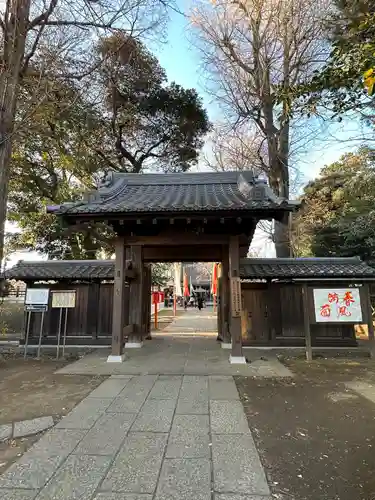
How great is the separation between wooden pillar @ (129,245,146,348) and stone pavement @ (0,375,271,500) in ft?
14.9

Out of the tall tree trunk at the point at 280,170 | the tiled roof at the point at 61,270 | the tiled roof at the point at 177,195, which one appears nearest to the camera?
the tiled roof at the point at 177,195

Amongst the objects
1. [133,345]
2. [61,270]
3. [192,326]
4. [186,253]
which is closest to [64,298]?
[61,270]

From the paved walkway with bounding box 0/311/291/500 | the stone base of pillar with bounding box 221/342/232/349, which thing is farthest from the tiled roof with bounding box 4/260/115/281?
the paved walkway with bounding box 0/311/291/500

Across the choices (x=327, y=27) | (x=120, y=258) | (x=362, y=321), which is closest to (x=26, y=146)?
(x=120, y=258)

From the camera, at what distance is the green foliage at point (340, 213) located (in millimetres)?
13017

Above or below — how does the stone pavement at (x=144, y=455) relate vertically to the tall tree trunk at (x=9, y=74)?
below

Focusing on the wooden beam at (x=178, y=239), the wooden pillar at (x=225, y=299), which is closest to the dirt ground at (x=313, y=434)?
the wooden beam at (x=178, y=239)

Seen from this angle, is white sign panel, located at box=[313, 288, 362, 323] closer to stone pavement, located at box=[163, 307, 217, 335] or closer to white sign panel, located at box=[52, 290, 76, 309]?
stone pavement, located at box=[163, 307, 217, 335]

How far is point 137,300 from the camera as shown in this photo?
9.47 m

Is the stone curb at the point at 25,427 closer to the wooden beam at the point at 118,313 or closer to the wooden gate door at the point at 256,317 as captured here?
the wooden beam at the point at 118,313

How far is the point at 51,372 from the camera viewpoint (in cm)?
654

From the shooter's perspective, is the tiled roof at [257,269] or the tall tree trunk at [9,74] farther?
the tiled roof at [257,269]

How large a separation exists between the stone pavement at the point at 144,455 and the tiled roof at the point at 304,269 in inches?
201

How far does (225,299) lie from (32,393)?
6.09 metres
